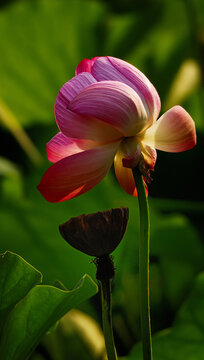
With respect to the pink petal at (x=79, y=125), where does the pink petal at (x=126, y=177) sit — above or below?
below

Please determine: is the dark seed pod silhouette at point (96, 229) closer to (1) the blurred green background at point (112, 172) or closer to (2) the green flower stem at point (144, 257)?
(2) the green flower stem at point (144, 257)

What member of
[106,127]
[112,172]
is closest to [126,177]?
[106,127]

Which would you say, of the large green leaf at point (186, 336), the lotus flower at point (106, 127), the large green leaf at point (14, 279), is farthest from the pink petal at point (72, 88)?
the large green leaf at point (186, 336)

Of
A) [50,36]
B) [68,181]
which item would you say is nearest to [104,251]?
[68,181]

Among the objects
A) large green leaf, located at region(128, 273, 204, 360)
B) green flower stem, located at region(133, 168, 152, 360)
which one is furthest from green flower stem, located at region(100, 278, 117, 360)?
large green leaf, located at region(128, 273, 204, 360)

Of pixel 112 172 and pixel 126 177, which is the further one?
pixel 112 172

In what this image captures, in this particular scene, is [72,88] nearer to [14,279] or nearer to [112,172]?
[14,279]
